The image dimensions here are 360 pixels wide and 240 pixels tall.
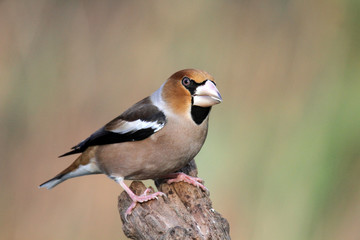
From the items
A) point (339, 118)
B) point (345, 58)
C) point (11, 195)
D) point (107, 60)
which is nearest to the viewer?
point (339, 118)

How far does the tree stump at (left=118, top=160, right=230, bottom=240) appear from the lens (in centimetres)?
294

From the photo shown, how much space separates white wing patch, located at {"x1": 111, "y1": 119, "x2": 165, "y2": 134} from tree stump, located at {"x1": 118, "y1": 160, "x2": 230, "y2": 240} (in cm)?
38

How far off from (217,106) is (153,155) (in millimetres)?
1502

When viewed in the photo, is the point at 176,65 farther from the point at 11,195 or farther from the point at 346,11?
the point at 11,195

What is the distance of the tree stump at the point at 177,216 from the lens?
2939 millimetres

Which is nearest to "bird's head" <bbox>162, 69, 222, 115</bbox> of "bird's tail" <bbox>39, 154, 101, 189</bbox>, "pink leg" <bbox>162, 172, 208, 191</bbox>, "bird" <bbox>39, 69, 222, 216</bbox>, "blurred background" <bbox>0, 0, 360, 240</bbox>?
"bird" <bbox>39, 69, 222, 216</bbox>

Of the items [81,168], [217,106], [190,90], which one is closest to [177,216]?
[190,90]

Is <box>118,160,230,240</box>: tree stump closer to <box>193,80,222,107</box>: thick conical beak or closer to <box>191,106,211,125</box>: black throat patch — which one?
<box>191,106,211,125</box>: black throat patch

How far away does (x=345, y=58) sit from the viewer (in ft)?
14.6

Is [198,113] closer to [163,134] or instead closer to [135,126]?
[163,134]

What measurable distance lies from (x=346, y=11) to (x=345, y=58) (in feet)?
1.60

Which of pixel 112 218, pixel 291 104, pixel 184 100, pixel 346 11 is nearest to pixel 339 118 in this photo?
pixel 291 104

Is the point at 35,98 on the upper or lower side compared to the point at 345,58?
lower

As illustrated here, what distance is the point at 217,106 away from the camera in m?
4.79
